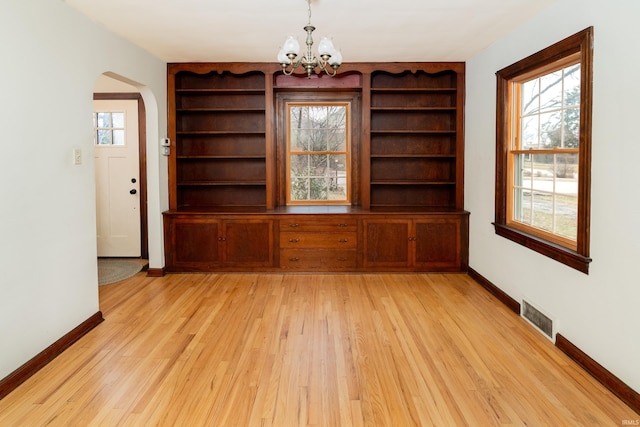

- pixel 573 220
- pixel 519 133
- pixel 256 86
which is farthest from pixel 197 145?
pixel 573 220

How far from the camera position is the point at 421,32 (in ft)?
13.0

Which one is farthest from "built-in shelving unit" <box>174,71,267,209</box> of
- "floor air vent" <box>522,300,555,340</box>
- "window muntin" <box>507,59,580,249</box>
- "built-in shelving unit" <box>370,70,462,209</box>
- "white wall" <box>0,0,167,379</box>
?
"floor air vent" <box>522,300,555,340</box>

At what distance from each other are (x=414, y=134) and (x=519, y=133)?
171 centimetres

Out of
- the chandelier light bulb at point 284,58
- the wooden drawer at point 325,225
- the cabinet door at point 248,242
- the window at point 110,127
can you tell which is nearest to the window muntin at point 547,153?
the wooden drawer at point 325,225

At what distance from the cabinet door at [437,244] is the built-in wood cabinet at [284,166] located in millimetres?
12

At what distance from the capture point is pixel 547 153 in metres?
3.42

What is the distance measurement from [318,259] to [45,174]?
2.98 m

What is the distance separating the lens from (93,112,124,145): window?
5852mm

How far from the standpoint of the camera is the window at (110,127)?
585 cm

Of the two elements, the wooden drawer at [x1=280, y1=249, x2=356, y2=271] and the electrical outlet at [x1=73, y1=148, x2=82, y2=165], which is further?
the wooden drawer at [x1=280, y1=249, x2=356, y2=271]

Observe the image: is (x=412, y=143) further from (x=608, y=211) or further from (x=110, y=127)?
(x=110, y=127)

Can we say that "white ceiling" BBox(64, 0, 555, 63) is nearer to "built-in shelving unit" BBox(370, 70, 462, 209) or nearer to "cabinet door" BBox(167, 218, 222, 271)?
"built-in shelving unit" BBox(370, 70, 462, 209)

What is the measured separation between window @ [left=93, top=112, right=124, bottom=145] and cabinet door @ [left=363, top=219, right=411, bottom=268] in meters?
3.48

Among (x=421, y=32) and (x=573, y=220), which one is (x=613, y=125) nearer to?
(x=573, y=220)
